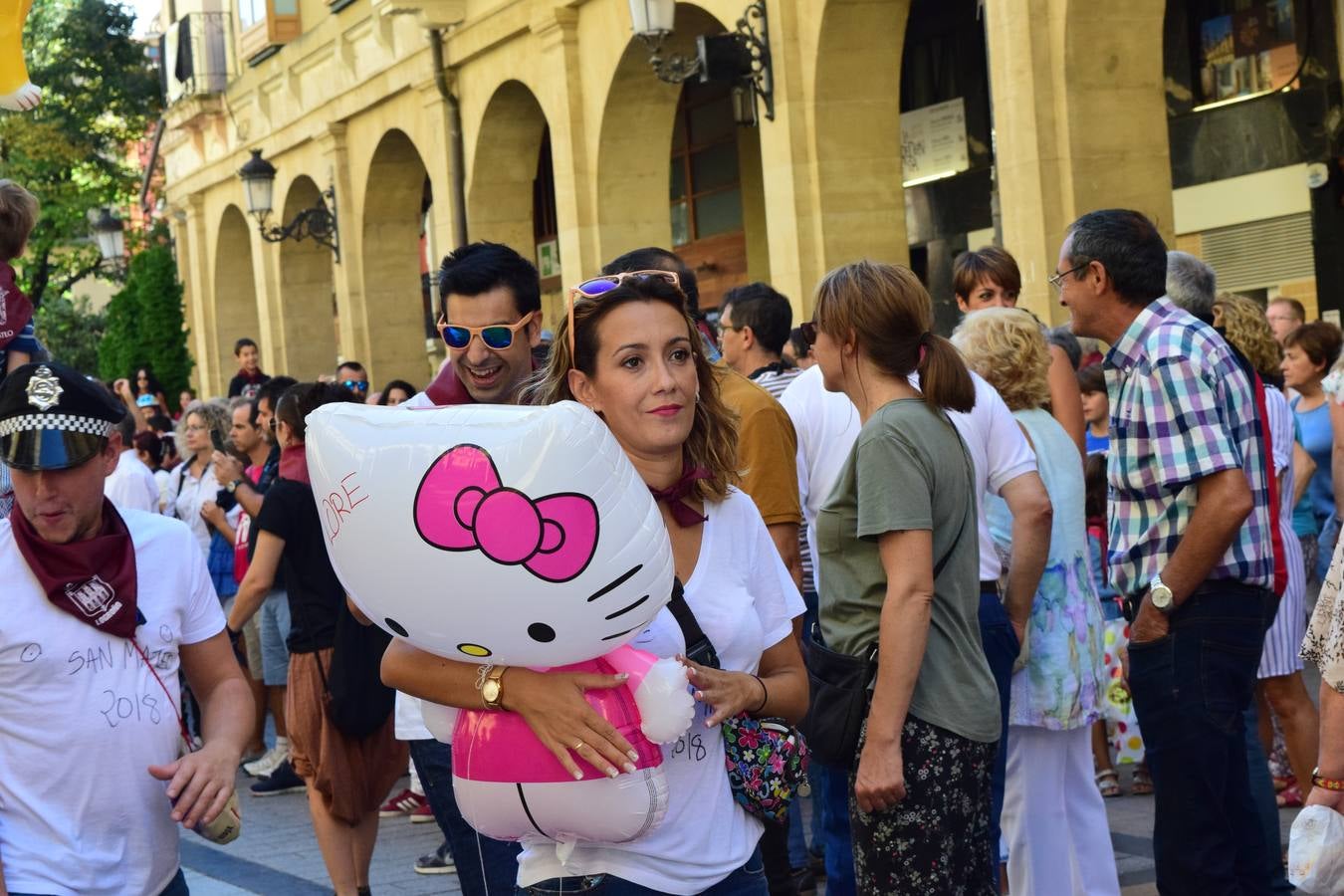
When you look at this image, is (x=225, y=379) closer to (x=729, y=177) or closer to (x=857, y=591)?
(x=729, y=177)

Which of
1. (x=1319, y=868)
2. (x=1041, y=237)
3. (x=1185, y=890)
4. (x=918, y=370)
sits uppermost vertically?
(x=1041, y=237)

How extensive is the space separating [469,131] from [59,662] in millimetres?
18086

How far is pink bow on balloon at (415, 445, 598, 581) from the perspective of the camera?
9.41 feet

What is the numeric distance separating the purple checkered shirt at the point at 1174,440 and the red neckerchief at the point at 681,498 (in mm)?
2005

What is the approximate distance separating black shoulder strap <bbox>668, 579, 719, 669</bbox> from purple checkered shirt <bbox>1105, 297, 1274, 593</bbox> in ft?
6.90

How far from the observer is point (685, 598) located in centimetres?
338

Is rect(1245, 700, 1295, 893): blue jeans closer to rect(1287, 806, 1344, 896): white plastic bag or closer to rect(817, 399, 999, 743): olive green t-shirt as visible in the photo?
rect(817, 399, 999, 743): olive green t-shirt

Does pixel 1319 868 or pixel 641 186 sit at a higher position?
pixel 641 186

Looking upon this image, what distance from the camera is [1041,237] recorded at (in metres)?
12.2

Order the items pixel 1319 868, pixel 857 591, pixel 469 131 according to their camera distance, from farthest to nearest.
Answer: pixel 469 131 < pixel 857 591 < pixel 1319 868

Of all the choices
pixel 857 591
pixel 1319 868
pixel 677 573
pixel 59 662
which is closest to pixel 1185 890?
pixel 857 591

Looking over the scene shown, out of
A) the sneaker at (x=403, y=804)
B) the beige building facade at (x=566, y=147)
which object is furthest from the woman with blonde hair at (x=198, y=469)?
the beige building facade at (x=566, y=147)

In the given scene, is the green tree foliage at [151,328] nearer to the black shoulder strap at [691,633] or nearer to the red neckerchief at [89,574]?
the red neckerchief at [89,574]

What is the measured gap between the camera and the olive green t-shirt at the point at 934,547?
4.35 m
